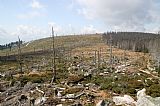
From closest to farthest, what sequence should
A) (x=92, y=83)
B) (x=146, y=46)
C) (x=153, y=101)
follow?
1. (x=153, y=101)
2. (x=92, y=83)
3. (x=146, y=46)

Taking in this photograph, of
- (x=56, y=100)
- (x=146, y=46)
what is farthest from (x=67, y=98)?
(x=146, y=46)

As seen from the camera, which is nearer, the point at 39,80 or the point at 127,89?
the point at 127,89

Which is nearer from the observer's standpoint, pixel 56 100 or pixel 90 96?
pixel 56 100

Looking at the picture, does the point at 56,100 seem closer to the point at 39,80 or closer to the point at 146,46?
the point at 39,80

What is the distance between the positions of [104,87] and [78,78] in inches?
348

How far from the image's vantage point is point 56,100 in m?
30.7

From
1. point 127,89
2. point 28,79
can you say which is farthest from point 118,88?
point 28,79

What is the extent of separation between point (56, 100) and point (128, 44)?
5890 inches

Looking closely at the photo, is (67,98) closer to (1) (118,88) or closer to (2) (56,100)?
(2) (56,100)

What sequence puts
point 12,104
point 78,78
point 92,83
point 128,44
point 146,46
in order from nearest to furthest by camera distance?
point 12,104
point 92,83
point 78,78
point 146,46
point 128,44

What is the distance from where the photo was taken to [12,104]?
3148 centimetres

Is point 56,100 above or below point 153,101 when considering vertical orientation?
below

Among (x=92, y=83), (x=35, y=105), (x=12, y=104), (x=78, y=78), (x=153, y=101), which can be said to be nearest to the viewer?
(x=153, y=101)

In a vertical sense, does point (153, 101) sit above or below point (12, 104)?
above
